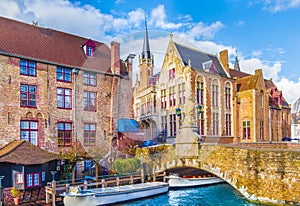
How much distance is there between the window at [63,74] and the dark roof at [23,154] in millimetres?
5071

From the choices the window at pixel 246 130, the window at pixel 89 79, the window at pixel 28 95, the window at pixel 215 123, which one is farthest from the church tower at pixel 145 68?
the window at pixel 28 95

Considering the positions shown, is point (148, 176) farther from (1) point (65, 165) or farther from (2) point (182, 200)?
(1) point (65, 165)

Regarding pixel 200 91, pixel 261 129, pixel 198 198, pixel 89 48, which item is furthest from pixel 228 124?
pixel 89 48

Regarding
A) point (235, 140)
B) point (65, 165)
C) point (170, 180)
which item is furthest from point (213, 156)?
point (235, 140)

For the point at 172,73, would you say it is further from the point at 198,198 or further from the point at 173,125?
the point at 198,198

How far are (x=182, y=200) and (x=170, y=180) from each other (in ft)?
12.3

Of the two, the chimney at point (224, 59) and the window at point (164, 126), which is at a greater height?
the chimney at point (224, 59)

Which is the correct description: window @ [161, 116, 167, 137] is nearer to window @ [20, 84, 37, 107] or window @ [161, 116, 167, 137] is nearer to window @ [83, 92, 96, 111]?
window @ [83, 92, 96, 111]

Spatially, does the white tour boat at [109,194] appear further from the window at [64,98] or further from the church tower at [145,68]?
the church tower at [145,68]

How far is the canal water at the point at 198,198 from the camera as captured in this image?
1554 cm

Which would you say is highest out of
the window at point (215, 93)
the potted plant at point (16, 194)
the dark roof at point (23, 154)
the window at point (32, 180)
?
the window at point (215, 93)

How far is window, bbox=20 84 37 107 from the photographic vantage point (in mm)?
17017

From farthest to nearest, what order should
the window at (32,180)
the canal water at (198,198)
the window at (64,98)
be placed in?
1. the window at (64,98)
2. the canal water at (198,198)
3. the window at (32,180)

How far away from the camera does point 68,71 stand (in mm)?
19281
